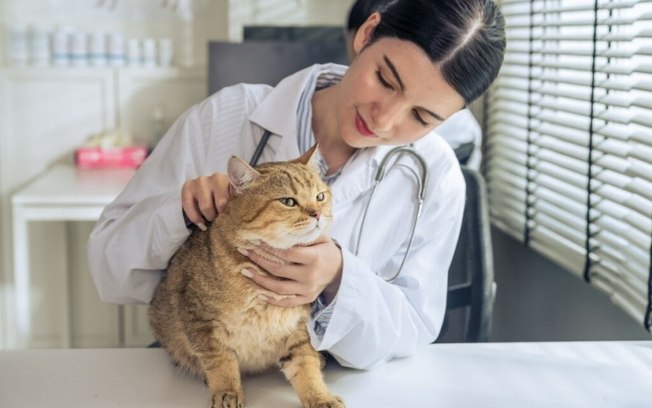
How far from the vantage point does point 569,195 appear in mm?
1777

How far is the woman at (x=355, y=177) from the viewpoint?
36.7 inches

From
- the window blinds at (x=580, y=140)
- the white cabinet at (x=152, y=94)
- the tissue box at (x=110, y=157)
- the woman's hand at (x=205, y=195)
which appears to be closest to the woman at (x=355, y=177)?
the woman's hand at (x=205, y=195)

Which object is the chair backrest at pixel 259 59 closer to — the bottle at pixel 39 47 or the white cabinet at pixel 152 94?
the white cabinet at pixel 152 94

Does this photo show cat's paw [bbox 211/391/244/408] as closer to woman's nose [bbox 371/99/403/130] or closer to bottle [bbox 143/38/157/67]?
woman's nose [bbox 371/99/403/130]

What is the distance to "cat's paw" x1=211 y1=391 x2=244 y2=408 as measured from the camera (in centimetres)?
85

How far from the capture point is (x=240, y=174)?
0.88m

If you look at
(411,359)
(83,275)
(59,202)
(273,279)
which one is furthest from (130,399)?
(83,275)

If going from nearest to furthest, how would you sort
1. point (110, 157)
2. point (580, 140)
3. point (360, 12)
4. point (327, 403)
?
point (327, 403) < point (580, 140) < point (360, 12) < point (110, 157)

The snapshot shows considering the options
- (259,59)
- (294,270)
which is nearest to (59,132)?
(259,59)

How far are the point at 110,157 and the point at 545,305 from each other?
60.6 inches

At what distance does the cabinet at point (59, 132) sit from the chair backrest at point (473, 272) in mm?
1525

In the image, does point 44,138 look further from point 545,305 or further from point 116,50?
point 545,305

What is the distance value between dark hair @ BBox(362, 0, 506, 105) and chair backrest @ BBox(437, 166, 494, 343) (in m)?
0.53

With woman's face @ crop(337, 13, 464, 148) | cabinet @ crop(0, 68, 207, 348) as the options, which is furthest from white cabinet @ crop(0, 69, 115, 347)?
woman's face @ crop(337, 13, 464, 148)
